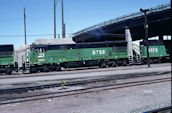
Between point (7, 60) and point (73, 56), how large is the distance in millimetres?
8598

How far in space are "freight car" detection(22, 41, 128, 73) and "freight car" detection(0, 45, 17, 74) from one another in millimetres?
1764

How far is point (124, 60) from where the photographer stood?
3034 centimetres

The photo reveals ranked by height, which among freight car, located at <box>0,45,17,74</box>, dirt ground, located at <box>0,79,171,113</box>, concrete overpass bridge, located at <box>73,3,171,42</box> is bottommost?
dirt ground, located at <box>0,79,171,113</box>

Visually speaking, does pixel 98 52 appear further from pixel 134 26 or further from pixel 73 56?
pixel 134 26

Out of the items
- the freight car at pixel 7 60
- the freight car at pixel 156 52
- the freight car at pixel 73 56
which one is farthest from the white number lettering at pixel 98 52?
the freight car at pixel 7 60

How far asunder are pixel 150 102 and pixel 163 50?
2775cm

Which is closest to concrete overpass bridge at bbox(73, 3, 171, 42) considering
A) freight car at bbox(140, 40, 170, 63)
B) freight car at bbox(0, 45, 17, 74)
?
freight car at bbox(140, 40, 170, 63)

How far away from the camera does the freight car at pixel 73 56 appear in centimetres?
2512

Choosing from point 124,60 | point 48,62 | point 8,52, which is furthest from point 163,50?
point 8,52

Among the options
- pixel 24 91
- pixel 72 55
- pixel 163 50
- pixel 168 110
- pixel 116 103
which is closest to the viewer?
pixel 168 110

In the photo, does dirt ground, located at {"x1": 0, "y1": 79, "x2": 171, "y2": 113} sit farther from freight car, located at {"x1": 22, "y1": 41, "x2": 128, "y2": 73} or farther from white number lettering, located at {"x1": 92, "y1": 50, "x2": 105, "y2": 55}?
white number lettering, located at {"x1": 92, "y1": 50, "x2": 105, "y2": 55}

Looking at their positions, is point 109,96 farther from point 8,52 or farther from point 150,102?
point 8,52

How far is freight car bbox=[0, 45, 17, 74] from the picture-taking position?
78.2 feet

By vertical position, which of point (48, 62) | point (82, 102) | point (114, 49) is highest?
point (114, 49)
